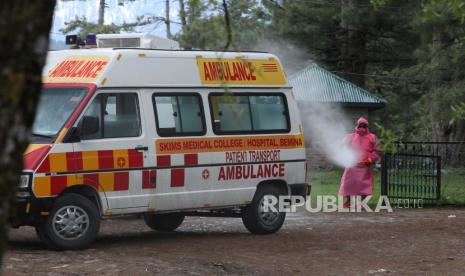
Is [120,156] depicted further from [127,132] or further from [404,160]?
[404,160]

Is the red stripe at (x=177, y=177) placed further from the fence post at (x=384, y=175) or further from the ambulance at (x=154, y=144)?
the fence post at (x=384, y=175)

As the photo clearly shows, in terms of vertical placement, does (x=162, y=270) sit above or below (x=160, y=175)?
below

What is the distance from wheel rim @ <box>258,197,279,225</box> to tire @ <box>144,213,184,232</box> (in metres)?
1.17

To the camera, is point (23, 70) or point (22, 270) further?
point (22, 270)

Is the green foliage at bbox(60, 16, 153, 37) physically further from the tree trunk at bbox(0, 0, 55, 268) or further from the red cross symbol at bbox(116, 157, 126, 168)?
the tree trunk at bbox(0, 0, 55, 268)

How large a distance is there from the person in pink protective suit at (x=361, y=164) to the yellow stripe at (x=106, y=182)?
6.39m

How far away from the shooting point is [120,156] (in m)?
10.4

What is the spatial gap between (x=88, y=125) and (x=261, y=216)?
9.77ft

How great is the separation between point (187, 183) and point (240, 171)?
86cm

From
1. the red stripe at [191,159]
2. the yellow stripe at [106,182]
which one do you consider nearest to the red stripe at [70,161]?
the yellow stripe at [106,182]

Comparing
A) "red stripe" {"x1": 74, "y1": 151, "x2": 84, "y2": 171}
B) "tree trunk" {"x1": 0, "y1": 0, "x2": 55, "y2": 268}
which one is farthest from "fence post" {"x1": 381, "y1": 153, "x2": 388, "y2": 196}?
"tree trunk" {"x1": 0, "y1": 0, "x2": 55, "y2": 268}

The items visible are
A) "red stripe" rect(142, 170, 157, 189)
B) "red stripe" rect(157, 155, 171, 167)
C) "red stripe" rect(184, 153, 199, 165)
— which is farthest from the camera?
"red stripe" rect(184, 153, 199, 165)

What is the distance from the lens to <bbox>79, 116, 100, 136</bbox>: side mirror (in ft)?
33.1

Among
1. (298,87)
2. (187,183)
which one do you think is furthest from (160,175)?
(298,87)
